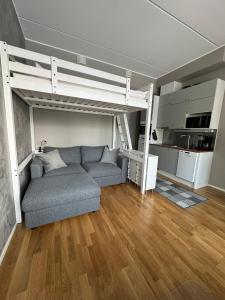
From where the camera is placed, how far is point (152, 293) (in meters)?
1.08

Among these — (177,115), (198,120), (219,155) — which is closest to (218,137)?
(219,155)

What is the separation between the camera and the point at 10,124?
1.57m

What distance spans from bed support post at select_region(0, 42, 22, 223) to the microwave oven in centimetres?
369

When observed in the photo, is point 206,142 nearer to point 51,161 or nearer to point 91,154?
point 91,154

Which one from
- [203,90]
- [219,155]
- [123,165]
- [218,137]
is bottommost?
[123,165]

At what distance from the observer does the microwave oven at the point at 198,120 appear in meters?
3.05

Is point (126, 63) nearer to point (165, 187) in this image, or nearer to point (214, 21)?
point (214, 21)

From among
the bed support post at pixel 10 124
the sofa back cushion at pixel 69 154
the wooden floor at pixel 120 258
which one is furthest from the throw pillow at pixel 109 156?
the bed support post at pixel 10 124

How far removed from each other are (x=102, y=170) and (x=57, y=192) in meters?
1.23

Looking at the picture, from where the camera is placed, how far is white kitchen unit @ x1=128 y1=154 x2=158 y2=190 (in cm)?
268

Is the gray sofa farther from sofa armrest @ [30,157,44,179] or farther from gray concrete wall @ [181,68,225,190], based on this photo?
gray concrete wall @ [181,68,225,190]

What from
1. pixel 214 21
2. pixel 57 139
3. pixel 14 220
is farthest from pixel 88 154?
pixel 214 21

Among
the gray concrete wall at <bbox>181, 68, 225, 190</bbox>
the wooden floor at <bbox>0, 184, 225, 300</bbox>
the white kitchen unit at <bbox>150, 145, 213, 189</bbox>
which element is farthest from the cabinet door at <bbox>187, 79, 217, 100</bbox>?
the wooden floor at <bbox>0, 184, 225, 300</bbox>

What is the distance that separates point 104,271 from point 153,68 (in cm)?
424
